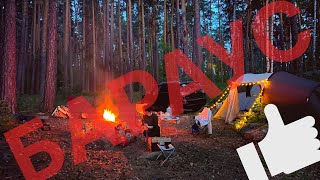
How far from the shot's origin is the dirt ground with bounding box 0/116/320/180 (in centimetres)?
691

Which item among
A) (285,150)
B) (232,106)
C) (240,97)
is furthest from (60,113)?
(285,150)

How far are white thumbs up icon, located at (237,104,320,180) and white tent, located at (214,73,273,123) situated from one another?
4.01 m

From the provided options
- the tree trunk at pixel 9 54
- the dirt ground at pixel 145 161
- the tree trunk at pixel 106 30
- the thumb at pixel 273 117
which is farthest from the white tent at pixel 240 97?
the tree trunk at pixel 106 30

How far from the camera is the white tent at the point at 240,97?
13302 mm

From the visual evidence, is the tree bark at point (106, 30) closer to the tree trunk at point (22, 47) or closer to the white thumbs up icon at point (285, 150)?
the tree trunk at point (22, 47)

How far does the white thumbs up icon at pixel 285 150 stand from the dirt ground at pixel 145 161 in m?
0.22

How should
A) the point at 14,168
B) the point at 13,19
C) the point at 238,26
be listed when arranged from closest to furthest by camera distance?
the point at 14,168
the point at 13,19
the point at 238,26

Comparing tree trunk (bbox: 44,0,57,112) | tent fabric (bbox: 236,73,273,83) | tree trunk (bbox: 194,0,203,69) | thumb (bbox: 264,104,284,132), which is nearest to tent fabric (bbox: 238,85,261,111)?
tent fabric (bbox: 236,73,273,83)

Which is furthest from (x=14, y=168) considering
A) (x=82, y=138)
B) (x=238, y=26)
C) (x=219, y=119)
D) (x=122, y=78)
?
(x=238, y=26)

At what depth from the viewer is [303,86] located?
31.4 feet

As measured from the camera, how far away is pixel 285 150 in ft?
26.2

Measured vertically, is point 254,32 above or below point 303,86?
above

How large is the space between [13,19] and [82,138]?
21.3 feet

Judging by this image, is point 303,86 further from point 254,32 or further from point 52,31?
point 254,32
